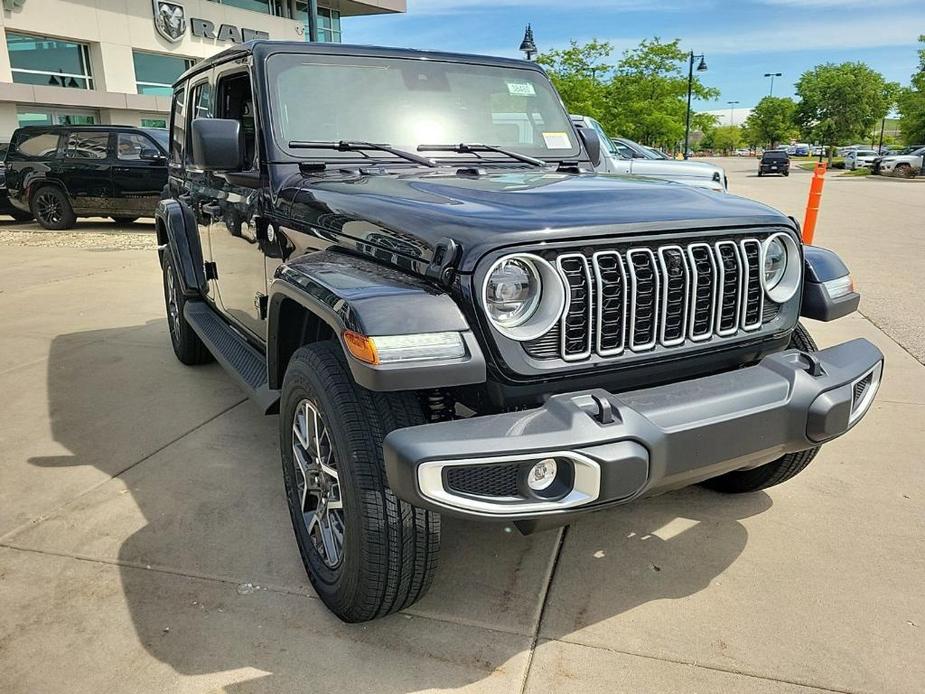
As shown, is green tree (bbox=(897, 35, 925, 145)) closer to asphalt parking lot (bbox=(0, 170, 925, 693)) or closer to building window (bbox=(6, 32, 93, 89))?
→ building window (bbox=(6, 32, 93, 89))

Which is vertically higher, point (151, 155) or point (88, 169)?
point (151, 155)

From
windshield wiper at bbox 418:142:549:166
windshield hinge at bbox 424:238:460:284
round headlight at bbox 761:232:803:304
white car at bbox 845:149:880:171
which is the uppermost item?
windshield wiper at bbox 418:142:549:166

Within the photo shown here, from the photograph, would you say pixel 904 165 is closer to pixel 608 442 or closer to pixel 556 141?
pixel 556 141

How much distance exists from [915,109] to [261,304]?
51.8m

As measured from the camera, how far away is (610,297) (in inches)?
88.0

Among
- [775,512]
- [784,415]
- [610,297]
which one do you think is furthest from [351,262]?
[775,512]

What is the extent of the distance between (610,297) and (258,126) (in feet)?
6.07

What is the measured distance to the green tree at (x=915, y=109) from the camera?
4375 cm

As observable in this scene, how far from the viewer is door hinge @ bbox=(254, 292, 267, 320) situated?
3.45m

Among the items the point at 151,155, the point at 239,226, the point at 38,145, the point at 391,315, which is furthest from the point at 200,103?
the point at 38,145

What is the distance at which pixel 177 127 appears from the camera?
16.8 ft

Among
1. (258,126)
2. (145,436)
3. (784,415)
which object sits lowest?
(145,436)

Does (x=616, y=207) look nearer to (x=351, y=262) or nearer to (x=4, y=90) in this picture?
(x=351, y=262)

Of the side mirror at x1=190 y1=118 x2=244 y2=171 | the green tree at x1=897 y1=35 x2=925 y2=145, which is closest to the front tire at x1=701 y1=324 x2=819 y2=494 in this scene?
the side mirror at x1=190 y1=118 x2=244 y2=171
